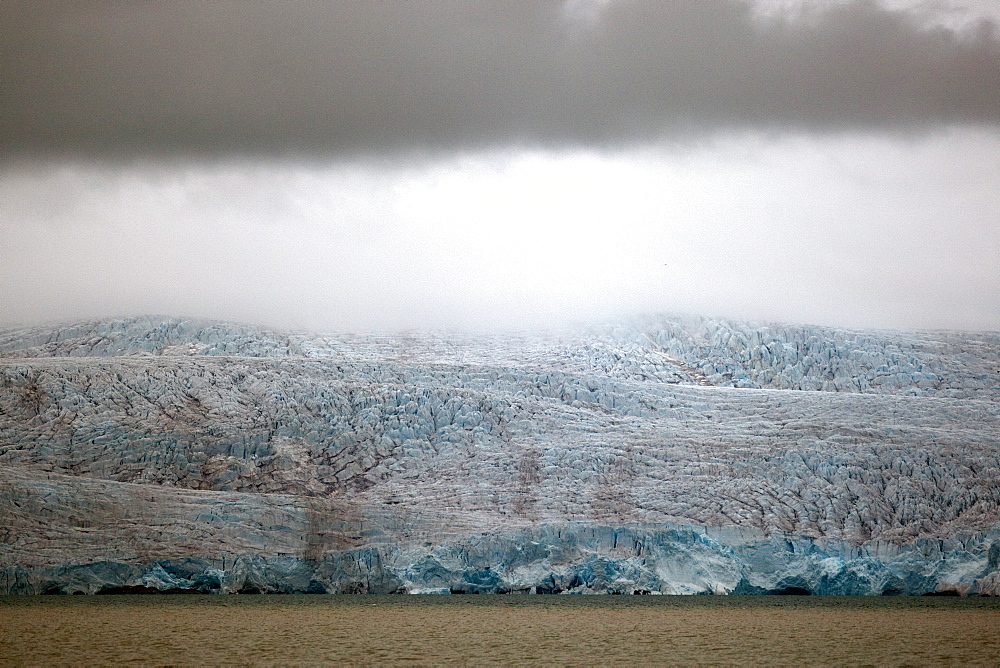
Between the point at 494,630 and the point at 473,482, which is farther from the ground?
the point at 473,482

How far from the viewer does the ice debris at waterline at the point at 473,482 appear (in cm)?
2514

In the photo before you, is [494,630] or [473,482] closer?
[494,630]

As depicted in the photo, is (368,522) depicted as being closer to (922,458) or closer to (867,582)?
(867,582)

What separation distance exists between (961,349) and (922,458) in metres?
12.7

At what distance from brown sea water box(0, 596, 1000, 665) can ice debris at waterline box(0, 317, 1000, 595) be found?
24.8 inches

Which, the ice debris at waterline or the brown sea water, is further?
the ice debris at waterline

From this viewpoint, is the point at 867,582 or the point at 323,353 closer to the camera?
the point at 867,582

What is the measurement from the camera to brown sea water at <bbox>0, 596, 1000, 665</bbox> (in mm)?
15133

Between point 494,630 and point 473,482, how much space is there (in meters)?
10.3

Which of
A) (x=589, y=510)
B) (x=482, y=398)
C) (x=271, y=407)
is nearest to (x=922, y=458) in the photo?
(x=589, y=510)

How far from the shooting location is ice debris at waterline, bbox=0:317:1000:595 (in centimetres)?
2514

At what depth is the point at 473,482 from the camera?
28.7 meters

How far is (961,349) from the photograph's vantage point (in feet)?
131

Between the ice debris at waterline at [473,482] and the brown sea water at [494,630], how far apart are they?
0.63 metres
